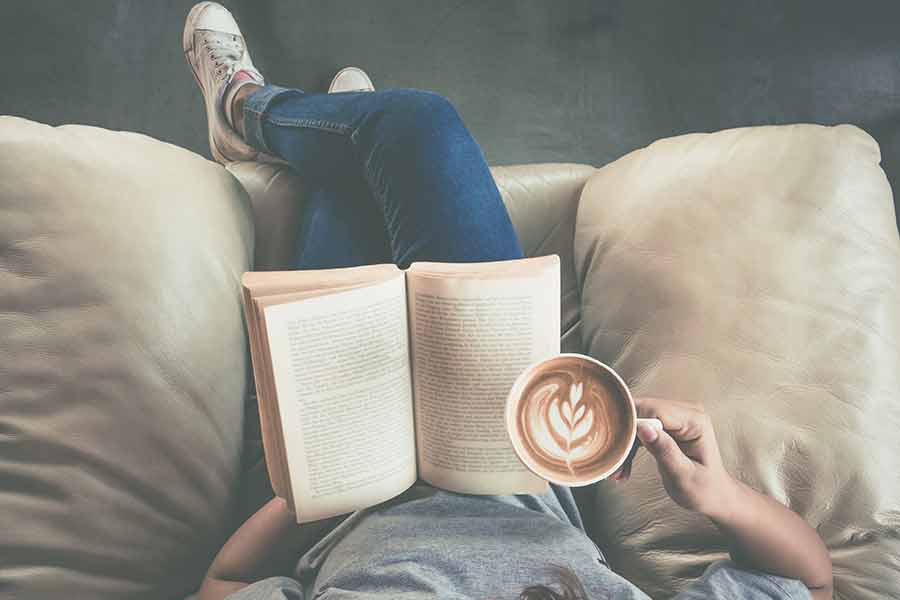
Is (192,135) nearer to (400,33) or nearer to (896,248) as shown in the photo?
(400,33)


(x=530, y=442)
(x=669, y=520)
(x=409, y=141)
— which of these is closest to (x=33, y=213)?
(x=409, y=141)

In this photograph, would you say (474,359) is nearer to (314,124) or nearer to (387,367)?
(387,367)

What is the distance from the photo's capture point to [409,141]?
2.99ft

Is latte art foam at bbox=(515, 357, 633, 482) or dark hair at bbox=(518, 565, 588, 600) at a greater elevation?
latte art foam at bbox=(515, 357, 633, 482)

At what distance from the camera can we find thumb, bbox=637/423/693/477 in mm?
587

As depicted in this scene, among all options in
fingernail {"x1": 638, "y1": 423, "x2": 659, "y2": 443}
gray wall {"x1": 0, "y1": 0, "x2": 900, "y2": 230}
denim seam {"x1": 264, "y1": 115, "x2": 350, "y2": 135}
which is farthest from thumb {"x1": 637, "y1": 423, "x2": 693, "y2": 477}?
gray wall {"x1": 0, "y1": 0, "x2": 900, "y2": 230}

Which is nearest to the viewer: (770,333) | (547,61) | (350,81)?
(770,333)

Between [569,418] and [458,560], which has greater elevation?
[569,418]

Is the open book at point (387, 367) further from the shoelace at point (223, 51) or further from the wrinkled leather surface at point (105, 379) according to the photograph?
the shoelace at point (223, 51)

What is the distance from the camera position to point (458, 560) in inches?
26.6

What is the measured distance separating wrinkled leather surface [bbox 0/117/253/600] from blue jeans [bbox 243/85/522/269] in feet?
0.71

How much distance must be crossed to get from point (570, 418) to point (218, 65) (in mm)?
1054

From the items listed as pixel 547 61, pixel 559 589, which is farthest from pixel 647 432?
pixel 547 61

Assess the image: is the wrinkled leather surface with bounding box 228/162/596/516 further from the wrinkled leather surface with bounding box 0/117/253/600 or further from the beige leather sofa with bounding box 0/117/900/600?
the wrinkled leather surface with bounding box 0/117/253/600
